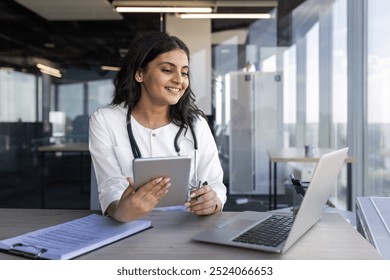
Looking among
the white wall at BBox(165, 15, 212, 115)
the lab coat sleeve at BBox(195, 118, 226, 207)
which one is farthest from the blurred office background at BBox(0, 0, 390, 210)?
the lab coat sleeve at BBox(195, 118, 226, 207)

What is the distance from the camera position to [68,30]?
18.4 ft

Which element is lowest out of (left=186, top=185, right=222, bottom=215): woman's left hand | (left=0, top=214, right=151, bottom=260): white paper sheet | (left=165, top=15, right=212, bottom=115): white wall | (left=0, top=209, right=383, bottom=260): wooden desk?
(left=0, top=209, right=383, bottom=260): wooden desk

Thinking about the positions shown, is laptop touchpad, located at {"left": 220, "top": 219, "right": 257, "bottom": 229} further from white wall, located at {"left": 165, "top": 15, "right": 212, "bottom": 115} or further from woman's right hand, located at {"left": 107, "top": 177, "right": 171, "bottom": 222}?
white wall, located at {"left": 165, "top": 15, "right": 212, "bottom": 115}

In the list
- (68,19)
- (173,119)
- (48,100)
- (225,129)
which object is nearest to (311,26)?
(225,129)

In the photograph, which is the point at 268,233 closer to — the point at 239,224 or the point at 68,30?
the point at 239,224

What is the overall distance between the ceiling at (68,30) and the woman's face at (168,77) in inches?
147

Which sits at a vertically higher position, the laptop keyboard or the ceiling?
the ceiling

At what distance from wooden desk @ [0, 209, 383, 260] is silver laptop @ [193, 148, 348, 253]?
0.08 feet

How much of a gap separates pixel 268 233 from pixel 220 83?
4237 mm

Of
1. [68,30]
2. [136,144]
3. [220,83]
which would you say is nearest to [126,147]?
[136,144]

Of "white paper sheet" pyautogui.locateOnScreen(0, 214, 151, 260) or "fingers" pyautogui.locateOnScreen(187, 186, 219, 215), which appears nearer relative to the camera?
"white paper sheet" pyautogui.locateOnScreen(0, 214, 151, 260)

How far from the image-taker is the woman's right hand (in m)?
1.14
